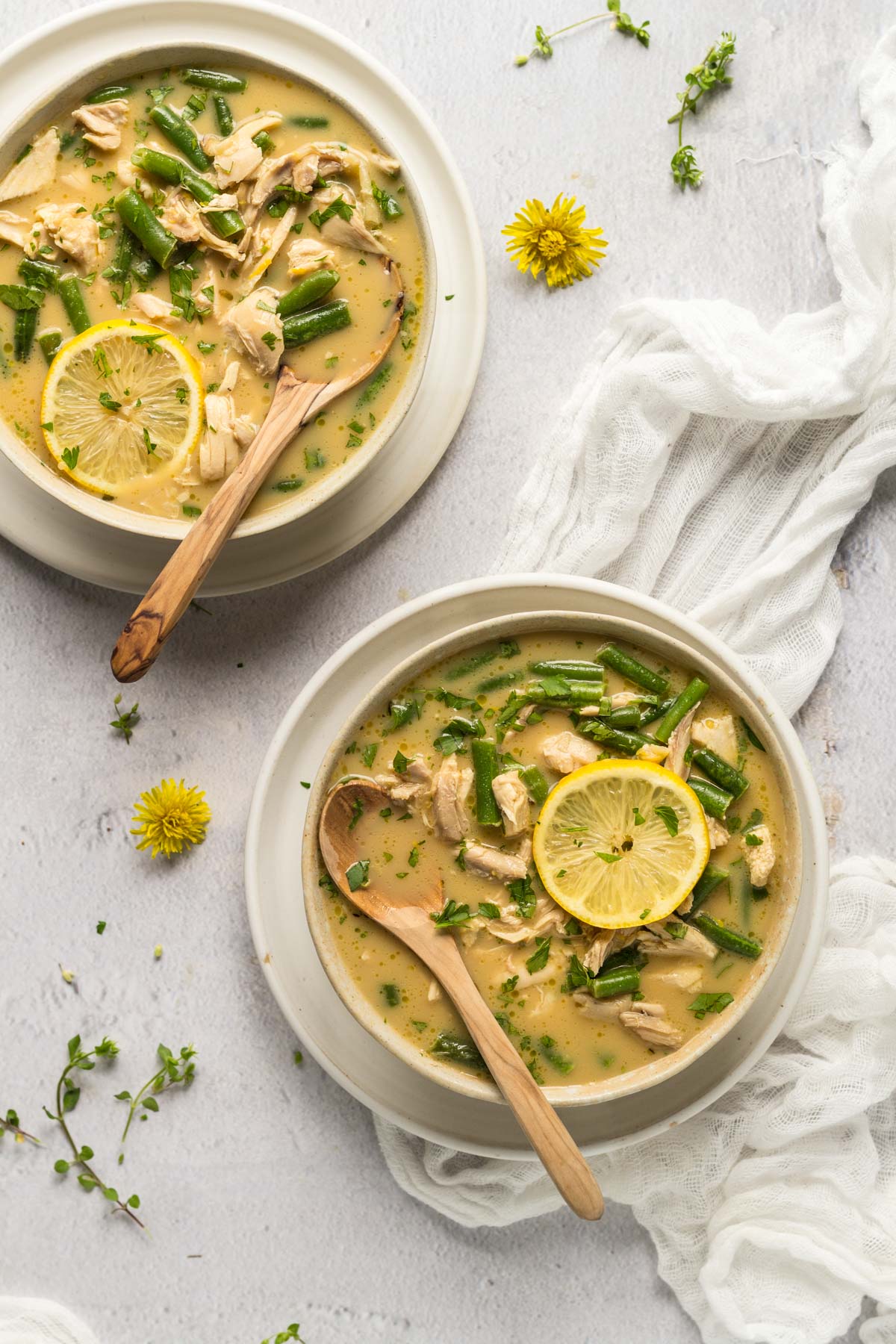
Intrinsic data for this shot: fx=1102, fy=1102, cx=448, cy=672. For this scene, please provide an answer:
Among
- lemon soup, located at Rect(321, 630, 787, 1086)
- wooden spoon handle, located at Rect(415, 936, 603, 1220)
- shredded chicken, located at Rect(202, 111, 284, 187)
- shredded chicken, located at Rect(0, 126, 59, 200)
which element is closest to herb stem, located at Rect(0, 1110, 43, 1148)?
lemon soup, located at Rect(321, 630, 787, 1086)

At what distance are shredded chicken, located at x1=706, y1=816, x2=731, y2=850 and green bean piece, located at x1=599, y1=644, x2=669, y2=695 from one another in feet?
0.90

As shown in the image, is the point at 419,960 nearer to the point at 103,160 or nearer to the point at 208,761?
the point at 208,761

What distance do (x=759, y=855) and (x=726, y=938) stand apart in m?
0.18

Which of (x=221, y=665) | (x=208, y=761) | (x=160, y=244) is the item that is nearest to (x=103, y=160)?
(x=160, y=244)

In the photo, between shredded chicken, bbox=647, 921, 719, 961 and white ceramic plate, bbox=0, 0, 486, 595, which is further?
white ceramic plate, bbox=0, 0, 486, 595

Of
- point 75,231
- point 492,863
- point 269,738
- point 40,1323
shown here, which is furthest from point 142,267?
point 40,1323

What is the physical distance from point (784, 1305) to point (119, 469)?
2.39m

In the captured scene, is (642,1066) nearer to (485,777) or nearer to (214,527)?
(485,777)

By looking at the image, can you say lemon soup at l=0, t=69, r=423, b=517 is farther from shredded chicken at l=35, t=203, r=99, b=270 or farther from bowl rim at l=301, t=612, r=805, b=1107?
bowl rim at l=301, t=612, r=805, b=1107

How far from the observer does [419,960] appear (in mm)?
2209

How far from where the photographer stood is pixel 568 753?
2.19 meters

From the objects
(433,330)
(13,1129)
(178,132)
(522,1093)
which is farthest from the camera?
(13,1129)

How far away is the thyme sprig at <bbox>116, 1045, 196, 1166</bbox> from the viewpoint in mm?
2631

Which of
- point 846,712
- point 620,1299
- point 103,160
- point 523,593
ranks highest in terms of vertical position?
point 103,160
